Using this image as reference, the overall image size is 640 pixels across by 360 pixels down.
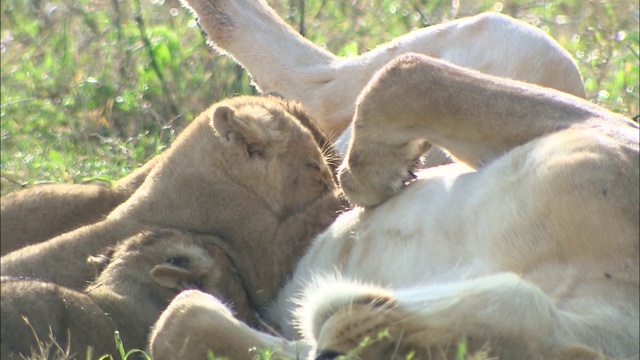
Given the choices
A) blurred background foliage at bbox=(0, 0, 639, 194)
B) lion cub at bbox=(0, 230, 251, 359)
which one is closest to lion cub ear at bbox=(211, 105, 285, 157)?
lion cub at bbox=(0, 230, 251, 359)

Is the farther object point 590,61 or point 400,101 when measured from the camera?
point 590,61

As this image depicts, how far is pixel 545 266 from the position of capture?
3.45 m

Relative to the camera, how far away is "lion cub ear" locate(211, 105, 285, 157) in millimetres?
4555

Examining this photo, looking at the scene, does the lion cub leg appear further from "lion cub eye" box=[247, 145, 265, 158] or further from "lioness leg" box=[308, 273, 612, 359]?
"lion cub eye" box=[247, 145, 265, 158]

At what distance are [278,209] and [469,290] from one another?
151 cm

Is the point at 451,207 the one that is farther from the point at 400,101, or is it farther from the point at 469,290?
the point at 469,290

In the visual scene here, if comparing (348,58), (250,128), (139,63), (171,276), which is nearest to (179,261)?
(171,276)

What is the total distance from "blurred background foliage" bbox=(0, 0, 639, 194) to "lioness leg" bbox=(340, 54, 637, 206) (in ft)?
5.81

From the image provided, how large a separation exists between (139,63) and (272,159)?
97.5 inches

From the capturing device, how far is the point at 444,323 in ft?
9.92

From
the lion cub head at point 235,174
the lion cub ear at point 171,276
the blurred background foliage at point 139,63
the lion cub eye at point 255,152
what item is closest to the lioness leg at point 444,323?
the lion cub ear at point 171,276

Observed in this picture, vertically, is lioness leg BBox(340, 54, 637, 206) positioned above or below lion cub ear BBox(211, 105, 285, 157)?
above

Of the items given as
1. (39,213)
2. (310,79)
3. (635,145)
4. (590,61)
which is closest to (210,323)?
(635,145)

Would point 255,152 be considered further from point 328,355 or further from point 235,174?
point 328,355
